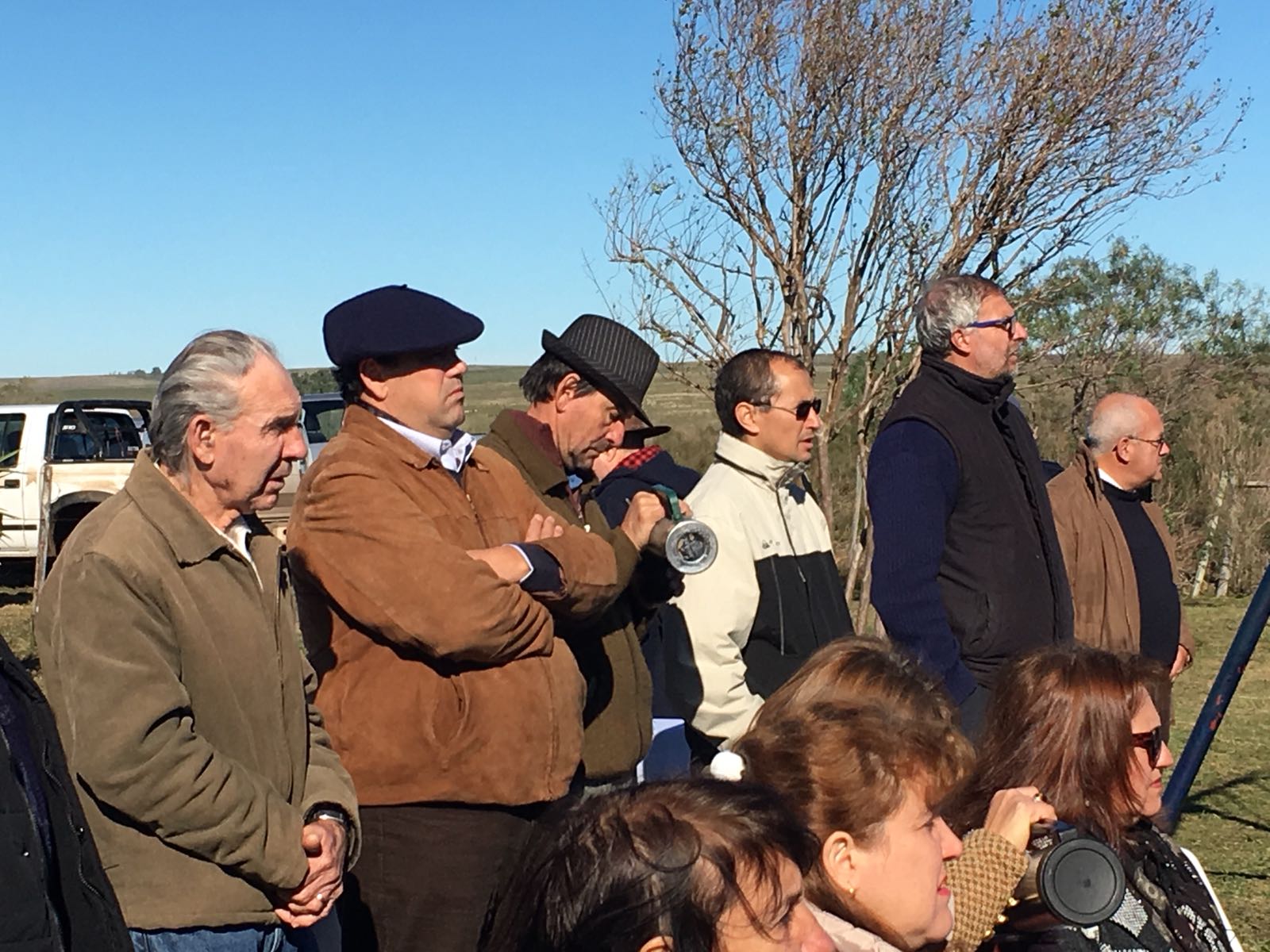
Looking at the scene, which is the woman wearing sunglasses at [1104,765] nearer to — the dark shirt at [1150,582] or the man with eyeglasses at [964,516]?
the man with eyeglasses at [964,516]

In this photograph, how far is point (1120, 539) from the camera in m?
5.12

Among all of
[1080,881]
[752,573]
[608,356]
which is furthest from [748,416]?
[1080,881]

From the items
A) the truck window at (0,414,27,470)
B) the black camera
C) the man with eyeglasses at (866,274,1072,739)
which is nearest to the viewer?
the black camera

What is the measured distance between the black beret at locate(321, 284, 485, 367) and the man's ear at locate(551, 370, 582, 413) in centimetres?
49

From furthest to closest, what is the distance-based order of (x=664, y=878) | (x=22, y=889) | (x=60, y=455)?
Answer: (x=60, y=455) → (x=22, y=889) → (x=664, y=878)

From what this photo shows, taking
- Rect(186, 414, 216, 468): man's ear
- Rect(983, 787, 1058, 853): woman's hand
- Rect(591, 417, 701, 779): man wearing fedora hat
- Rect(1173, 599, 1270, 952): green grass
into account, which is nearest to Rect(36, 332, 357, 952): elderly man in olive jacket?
Rect(186, 414, 216, 468): man's ear

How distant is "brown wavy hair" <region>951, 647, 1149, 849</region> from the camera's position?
2.74 meters

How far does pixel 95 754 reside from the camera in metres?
2.28

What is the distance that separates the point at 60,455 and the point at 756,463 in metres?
13.9

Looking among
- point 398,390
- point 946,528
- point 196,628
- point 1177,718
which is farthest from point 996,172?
point 196,628

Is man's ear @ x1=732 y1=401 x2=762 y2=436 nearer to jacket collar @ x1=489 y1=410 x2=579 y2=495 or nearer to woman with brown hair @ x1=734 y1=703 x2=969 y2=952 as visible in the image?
jacket collar @ x1=489 y1=410 x2=579 y2=495

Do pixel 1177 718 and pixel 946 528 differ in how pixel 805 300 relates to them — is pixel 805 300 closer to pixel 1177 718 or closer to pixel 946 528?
pixel 1177 718

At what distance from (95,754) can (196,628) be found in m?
0.26

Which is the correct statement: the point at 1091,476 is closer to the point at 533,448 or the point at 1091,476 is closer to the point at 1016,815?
the point at 533,448
